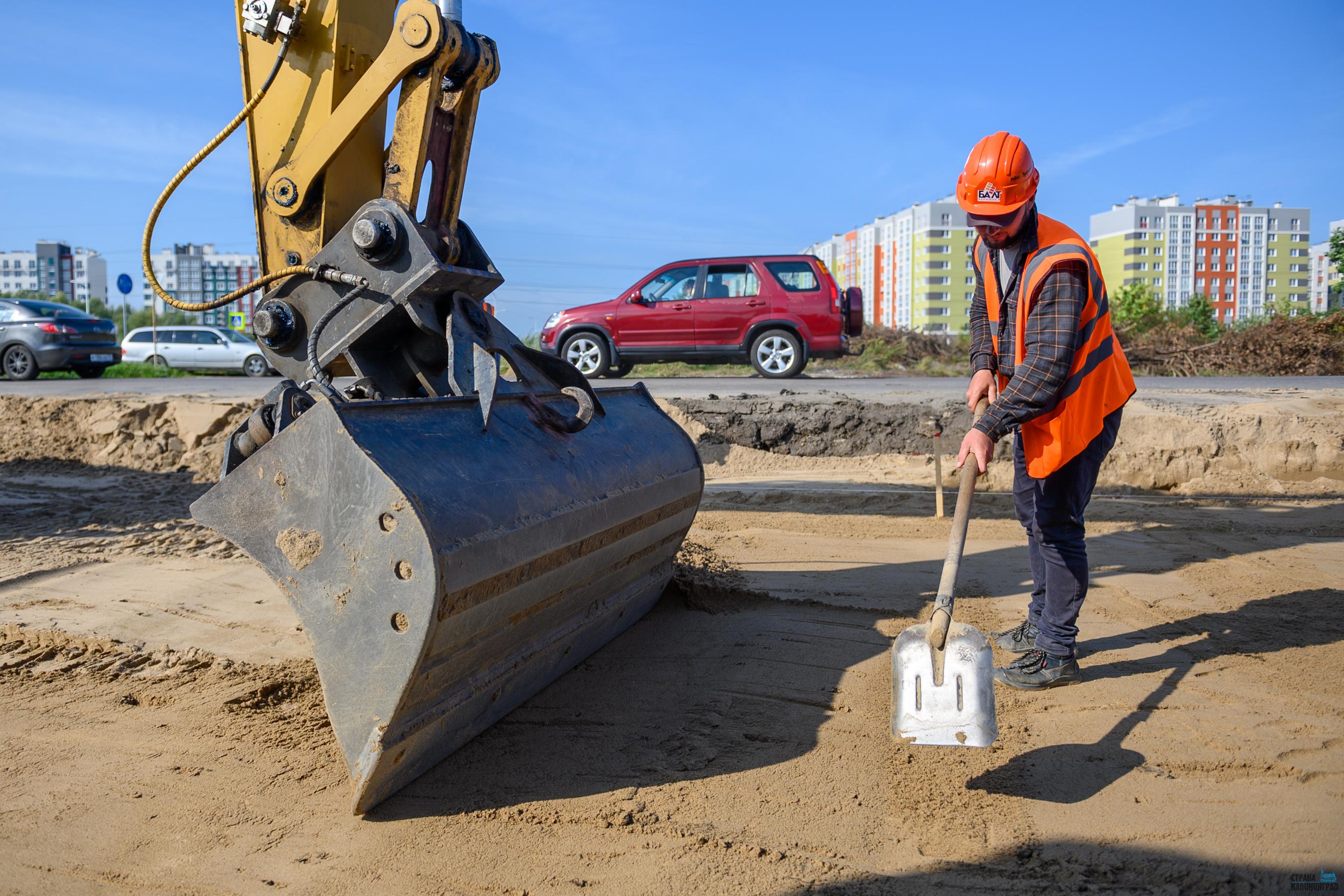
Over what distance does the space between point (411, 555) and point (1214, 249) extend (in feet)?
348

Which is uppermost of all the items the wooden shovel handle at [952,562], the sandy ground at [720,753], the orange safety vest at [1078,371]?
the orange safety vest at [1078,371]

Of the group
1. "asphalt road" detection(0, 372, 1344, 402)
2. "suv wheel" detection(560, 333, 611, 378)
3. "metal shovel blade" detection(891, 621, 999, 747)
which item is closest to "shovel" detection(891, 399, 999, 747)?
"metal shovel blade" detection(891, 621, 999, 747)

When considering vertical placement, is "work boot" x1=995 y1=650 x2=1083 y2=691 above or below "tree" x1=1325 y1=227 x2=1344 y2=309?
below

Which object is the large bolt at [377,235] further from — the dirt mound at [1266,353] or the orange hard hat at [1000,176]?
the dirt mound at [1266,353]

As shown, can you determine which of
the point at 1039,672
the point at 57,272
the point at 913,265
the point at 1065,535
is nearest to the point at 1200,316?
the point at 1065,535

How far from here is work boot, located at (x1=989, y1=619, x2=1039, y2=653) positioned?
3600 millimetres

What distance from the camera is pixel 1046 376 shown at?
9.87ft

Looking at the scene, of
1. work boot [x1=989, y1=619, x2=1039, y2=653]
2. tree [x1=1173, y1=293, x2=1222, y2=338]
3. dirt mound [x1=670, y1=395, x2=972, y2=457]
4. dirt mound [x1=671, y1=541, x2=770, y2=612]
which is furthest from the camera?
tree [x1=1173, y1=293, x2=1222, y2=338]

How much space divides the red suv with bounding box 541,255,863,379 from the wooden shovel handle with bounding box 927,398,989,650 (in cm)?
937

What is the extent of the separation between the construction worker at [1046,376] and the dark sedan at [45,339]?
14.7m

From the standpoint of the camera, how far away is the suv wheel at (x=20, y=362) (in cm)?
1375

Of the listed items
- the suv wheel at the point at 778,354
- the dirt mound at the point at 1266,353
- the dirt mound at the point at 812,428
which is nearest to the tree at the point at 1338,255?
the dirt mound at the point at 1266,353

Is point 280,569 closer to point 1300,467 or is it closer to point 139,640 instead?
point 139,640

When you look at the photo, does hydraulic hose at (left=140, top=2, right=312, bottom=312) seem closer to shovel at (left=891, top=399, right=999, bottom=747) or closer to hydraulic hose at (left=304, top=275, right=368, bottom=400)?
hydraulic hose at (left=304, top=275, right=368, bottom=400)
